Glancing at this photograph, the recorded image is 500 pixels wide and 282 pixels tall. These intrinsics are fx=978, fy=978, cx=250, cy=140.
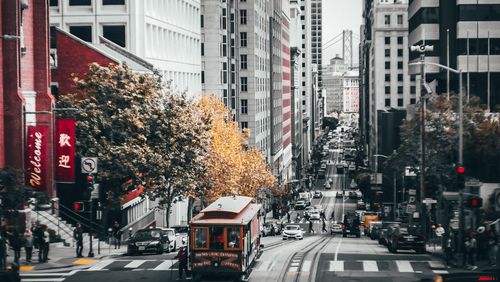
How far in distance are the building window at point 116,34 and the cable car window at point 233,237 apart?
47899 millimetres

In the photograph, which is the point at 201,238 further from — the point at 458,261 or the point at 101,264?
the point at 458,261

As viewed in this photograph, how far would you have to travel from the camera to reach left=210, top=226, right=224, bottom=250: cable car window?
37.0 metres

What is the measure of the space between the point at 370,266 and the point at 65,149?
21379 millimetres

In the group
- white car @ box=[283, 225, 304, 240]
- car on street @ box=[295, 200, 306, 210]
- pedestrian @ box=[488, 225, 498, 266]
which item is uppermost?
pedestrian @ box=[488, 225, 498, 266]

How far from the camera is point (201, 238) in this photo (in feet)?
122

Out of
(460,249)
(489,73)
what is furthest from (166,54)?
(460,249)

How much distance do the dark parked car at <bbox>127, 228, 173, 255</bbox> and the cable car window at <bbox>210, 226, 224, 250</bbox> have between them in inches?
A: 542

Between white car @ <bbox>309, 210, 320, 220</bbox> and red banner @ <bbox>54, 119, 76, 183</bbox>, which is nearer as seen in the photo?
→ red banner @ <bbox>54, 119, 76, 183</bbox>

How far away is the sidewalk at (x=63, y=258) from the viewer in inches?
1687

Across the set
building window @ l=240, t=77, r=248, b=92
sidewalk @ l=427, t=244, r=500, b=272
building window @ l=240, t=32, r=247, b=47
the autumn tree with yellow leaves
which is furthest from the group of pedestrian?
building window @ l=240, t=32, r=247, b=47

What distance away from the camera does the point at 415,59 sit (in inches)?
4486

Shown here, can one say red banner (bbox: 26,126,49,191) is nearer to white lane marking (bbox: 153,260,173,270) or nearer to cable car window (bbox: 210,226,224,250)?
white lane marking (bbox: 153,260,173,270)

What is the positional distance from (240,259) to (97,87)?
25970 mm

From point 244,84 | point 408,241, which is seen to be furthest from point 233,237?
point 244,84
